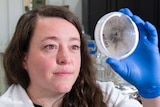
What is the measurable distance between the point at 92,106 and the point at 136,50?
384mm

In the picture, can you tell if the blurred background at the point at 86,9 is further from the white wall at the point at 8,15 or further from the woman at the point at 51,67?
the woman at the point at 51,67

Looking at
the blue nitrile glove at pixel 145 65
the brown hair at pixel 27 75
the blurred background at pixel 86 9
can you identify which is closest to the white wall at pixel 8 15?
the blurred background at pixel 86 9

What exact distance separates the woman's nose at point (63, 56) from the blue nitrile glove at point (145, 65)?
22cm

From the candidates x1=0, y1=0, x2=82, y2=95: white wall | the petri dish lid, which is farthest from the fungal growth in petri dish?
x1=0, y1=0, x2=82, y2=95: white wall

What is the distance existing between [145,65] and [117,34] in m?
0.16

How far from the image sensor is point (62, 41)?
1100 millimetres

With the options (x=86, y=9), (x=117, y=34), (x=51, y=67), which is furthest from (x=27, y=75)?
(x=86, y=9)

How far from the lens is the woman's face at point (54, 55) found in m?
1.07

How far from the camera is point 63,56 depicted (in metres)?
1.07

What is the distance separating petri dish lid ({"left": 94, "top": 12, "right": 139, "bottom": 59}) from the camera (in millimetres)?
932

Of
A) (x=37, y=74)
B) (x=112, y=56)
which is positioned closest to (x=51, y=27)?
(x=37, y=74)

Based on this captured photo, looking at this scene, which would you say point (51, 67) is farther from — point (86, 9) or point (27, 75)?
point (86, 9)

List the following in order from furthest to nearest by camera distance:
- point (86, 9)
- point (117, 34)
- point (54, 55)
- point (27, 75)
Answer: point (86, 9), point (27, 75), point (54, 55), point (117, 34)

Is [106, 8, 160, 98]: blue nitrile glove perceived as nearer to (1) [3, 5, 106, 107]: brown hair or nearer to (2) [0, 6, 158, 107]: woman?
(2) [0, 6, 158, 107]: woman
